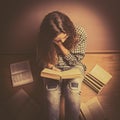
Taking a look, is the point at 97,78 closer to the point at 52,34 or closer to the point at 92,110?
the point at 92,110

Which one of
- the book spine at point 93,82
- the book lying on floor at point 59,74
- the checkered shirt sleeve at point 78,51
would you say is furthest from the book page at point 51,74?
the book spine at point 93,82

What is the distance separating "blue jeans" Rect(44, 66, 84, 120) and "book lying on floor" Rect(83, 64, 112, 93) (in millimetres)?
106

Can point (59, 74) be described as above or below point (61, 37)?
below

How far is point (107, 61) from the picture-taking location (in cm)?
210

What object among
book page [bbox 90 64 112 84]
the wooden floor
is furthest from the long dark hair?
book page [bbox 90 64 112 84]

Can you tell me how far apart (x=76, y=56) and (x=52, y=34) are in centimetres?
22

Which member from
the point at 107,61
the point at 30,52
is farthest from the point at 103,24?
the point at 30,52

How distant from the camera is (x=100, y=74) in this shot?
207 cm

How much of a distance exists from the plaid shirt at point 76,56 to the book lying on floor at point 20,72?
0.73ft

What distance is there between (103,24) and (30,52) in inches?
21.6

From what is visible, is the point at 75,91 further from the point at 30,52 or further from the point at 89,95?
the point at 30,52

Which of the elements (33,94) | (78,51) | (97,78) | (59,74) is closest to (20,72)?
(33,94)

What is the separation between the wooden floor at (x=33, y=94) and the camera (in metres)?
2.04

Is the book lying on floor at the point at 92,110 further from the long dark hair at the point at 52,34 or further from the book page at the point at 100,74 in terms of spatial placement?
the long dark hair at the point at 52,34
